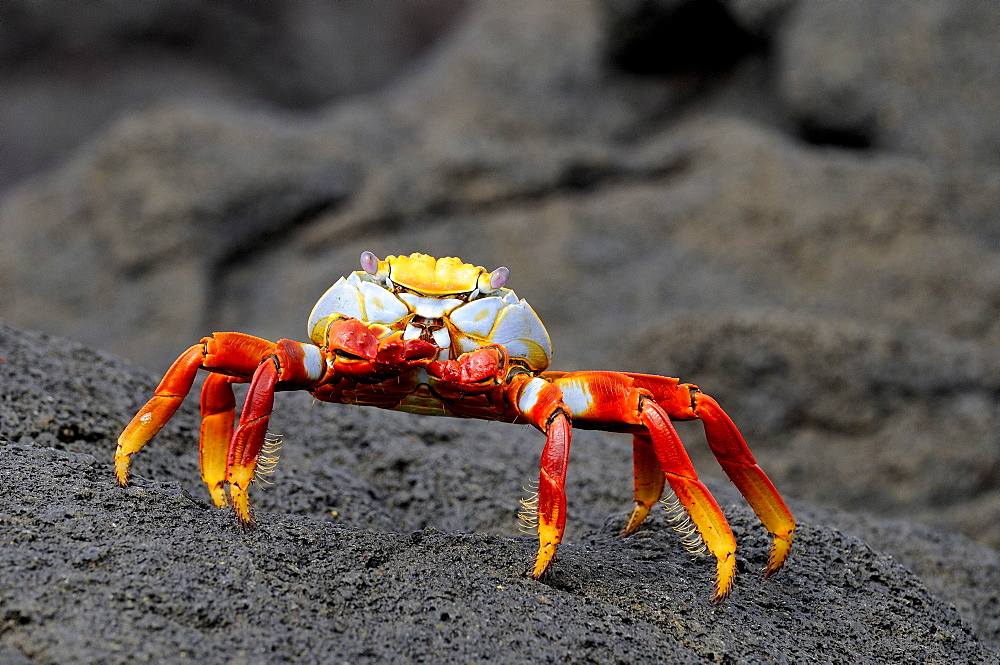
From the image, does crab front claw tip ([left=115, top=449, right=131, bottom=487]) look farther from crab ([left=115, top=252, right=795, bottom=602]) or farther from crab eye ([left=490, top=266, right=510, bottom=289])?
crab eye ([left=490, top=266, right=510, bottom=289])

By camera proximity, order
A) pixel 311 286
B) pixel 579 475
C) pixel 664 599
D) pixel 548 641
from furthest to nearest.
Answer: pixel 311 286
pixel 579 475
pixel 664 599
pixel 548 641

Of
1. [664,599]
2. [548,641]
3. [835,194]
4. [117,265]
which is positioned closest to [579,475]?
[664,599]

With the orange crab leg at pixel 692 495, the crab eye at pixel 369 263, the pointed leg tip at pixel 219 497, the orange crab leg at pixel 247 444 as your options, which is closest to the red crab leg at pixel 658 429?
the orange crab leg at pixel 692 495

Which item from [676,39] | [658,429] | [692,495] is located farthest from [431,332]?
[676,39]

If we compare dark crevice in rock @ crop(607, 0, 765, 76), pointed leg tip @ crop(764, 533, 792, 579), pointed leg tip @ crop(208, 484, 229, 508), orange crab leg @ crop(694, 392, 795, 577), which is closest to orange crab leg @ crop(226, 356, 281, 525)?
pointed leg tip @ crop(208, 484, 229, 508)

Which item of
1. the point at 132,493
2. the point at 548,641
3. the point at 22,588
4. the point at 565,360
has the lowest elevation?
the point at 548,641

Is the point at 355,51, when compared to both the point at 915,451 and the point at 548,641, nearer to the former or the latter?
the point at 915,451

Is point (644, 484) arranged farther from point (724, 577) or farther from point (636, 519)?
point (724, 577)
